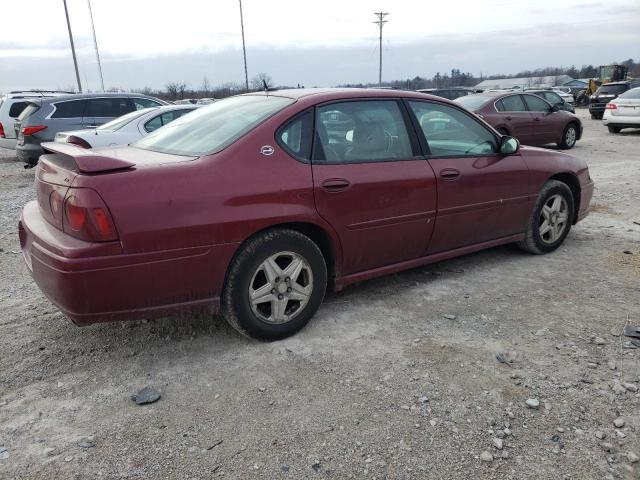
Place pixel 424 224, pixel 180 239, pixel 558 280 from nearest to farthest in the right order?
pixel 180 239 → pixel 424 224 → pixel 558 280

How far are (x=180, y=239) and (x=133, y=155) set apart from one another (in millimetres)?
853

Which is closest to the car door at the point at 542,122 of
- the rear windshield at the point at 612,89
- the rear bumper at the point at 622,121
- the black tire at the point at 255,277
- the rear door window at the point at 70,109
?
the rear bumper at the point at 622,121

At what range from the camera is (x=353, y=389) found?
288cm

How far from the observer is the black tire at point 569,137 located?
44.3ft

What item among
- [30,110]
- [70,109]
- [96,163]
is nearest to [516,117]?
[70,109]

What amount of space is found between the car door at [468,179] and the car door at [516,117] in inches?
313

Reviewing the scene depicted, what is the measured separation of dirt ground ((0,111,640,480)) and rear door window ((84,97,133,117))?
756 centimetres

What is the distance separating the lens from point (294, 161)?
3.31 metres

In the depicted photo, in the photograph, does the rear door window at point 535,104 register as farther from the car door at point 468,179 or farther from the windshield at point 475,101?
the car door at point 468,179

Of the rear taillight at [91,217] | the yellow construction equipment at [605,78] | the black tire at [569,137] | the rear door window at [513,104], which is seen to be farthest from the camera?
the yellow construction equipment at [605,78]

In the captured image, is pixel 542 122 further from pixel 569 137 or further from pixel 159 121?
pixel 159 121

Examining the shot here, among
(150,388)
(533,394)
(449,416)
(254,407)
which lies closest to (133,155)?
(150,388)

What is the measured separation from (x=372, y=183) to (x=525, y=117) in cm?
1023

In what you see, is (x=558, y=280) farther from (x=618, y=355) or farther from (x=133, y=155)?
(x=133, y=155)
